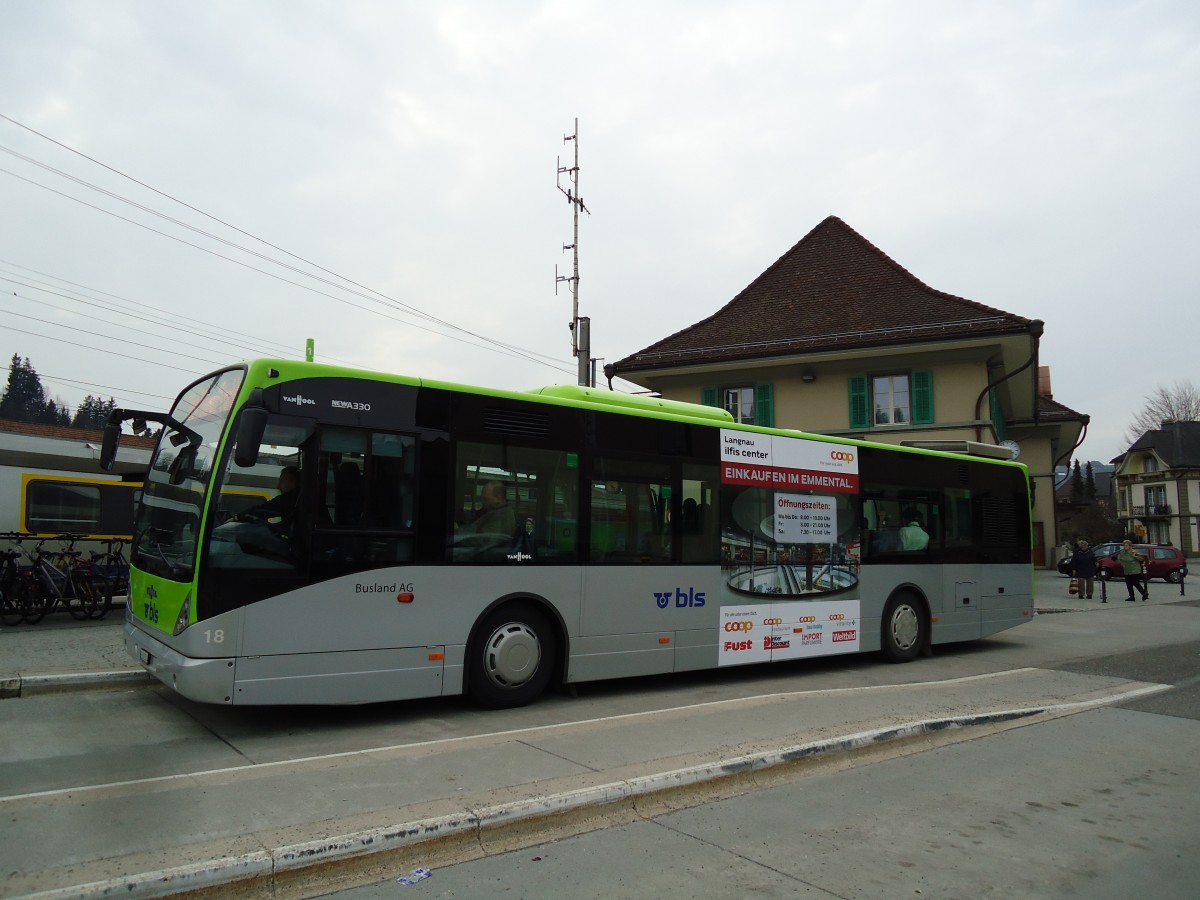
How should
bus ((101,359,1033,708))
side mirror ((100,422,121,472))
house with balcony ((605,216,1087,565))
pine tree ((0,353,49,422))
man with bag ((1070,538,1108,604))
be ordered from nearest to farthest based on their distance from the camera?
bus ((101,359,1033,708)) < side mirror ((100,422,121,472)) < house with balcony ((605,216,1087,565)) < man with bag ((1070,538,1108,604)) < pine tree ((0,353,49,422))

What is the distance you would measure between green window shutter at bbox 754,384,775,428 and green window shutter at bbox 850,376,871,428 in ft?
8.27

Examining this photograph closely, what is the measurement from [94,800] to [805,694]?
20.4 feet

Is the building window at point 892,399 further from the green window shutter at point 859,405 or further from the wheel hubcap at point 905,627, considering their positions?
the wheel hubcap at point 905,627

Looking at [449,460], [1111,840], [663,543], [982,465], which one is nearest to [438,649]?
[449,460]

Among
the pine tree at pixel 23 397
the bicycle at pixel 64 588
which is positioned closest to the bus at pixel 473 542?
the bicycle at pixel 64 588

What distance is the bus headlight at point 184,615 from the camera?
6.20 metres

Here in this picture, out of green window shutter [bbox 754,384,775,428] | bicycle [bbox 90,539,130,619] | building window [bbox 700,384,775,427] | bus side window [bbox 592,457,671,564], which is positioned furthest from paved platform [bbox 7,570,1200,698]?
green window shutter [bbox 754,384,775,428]

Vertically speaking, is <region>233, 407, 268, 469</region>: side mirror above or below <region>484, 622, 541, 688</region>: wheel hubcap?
above

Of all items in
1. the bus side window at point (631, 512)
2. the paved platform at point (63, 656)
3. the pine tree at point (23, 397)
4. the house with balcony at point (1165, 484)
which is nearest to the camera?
the paved platform at point (63, 656)

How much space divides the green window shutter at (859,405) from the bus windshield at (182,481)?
831 inches

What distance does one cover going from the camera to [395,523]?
23.0 ft

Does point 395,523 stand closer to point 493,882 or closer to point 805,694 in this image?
point 493,882

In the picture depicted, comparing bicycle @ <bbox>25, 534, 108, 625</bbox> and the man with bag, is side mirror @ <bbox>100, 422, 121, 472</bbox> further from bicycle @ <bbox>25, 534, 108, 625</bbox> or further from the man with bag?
the man with bag

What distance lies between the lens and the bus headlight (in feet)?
20.3
